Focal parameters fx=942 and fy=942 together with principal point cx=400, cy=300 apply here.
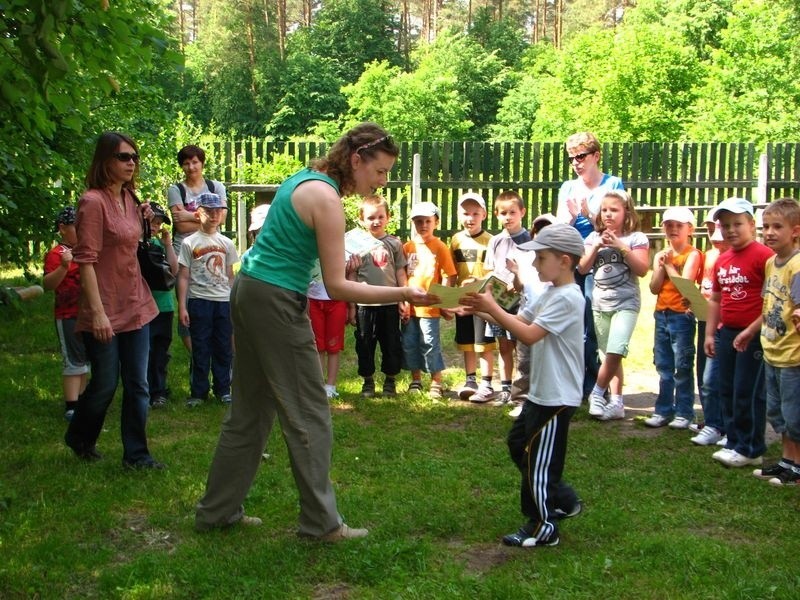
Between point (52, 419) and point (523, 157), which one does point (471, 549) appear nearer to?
point (52, 419)

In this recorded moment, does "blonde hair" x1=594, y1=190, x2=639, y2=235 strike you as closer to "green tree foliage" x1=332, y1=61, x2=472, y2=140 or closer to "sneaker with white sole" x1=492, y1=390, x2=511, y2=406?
"sneaker with white sole" x1=492, y1=390, x2=511, y2=406

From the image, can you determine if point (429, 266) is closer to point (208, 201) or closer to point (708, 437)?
point (208, 201)

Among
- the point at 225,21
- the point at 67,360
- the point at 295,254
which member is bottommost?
the point at 67,360

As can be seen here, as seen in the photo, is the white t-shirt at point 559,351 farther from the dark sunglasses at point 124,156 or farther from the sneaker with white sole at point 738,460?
the dark sunglasses at point 124,156

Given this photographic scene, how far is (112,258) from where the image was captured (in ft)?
18.6

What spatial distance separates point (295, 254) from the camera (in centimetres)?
447

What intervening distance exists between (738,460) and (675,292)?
59.6 inches

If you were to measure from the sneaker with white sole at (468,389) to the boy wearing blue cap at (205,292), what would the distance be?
205 cm

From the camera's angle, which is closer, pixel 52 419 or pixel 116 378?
pixel 116 378

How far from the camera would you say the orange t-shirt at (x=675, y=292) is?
7.20 m

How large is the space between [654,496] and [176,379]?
4.94 m

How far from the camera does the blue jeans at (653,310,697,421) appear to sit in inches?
285

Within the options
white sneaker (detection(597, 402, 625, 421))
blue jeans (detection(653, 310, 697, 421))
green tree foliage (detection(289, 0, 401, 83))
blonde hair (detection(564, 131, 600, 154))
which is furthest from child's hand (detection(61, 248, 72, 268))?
green tree foliage (detection(289, 0, 401, 83))

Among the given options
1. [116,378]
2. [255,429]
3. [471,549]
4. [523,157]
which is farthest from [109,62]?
[523,157]
